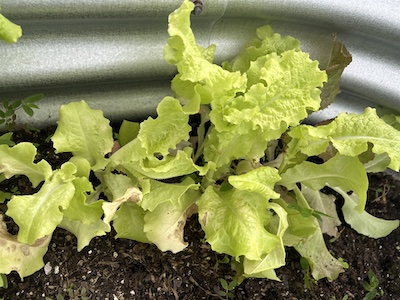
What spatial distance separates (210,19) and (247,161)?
0.37m

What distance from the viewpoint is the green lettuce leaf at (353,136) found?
1012mm

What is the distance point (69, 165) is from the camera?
0.99m

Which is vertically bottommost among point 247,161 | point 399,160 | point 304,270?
point 304,270

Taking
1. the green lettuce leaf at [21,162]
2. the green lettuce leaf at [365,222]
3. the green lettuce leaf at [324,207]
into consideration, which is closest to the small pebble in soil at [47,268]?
the green lettuce leaf at [21,162]

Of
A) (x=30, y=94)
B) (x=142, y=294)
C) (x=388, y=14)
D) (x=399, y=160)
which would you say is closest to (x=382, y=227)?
(x=399, y=160)

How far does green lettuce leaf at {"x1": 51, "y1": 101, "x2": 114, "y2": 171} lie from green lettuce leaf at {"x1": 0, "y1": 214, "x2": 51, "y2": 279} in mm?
205

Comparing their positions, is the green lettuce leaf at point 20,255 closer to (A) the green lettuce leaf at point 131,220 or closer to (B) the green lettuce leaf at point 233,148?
(A) the green lettuce leaf at point 131,220

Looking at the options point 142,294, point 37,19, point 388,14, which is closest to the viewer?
point 37,19

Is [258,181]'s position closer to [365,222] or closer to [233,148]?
[233,148]

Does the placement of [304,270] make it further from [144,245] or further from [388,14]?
[388,14]

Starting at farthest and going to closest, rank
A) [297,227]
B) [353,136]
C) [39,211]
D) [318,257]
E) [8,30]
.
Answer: [318,257]
[297,227]
[353,136]
[39,211]
[8,30]

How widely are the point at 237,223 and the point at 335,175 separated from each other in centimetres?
27

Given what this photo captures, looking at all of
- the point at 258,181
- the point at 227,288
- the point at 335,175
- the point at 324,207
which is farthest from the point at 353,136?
→ the point at 227,288

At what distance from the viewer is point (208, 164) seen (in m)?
1.08
